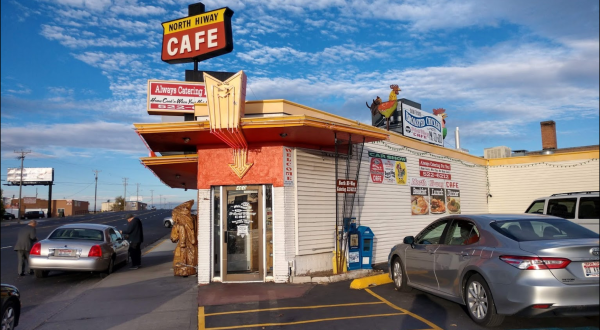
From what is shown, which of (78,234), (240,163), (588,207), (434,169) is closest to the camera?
(588,207)

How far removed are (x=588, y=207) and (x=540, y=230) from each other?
4.46m

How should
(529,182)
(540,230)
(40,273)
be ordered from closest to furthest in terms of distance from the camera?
(540,230) < (40,273) < (529,182)

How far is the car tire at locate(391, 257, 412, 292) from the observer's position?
8.60 m

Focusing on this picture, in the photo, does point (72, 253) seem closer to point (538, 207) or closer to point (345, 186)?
point (345, 186)

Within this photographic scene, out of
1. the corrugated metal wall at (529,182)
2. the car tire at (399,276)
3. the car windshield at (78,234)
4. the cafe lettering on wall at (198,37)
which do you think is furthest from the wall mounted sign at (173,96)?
the corrugated metal wall at (529,182)

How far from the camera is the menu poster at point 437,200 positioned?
53.0ft

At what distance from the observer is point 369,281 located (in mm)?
9641

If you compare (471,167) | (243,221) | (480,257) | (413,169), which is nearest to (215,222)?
(243,221)

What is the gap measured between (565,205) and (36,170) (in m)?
98.9

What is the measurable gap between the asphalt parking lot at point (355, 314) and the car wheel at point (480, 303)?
0.21m

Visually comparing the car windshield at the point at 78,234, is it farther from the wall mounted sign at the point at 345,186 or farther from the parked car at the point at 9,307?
the wall mounted sign at the point at 345,186

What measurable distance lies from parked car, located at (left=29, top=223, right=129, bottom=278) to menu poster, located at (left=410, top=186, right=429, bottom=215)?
9722 mm

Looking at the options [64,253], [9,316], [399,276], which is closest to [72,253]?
[64,253]

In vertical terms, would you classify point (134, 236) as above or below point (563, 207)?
below
